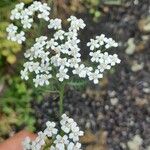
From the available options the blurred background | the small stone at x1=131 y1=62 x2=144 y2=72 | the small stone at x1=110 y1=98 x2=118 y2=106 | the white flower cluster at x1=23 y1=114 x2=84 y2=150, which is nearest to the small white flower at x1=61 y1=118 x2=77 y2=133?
the white flower cluster at x1=23 y1=114 x2=84 y2=150

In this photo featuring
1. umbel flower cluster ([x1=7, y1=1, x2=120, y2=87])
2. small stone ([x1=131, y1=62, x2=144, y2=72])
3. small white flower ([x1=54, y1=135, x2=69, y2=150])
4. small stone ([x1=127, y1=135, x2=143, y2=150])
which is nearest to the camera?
small white flower ([x1=54, y1=135, x2=69, y2=150])

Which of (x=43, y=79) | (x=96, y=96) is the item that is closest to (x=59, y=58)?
(x=43, y=79)

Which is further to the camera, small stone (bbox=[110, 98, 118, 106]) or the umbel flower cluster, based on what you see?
small stone (bbox=[110, 98, 118, 106])

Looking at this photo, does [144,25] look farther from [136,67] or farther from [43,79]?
[43,79]

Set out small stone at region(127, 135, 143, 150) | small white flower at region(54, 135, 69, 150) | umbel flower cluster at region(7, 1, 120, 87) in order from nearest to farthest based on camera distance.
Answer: small white flower at region(54, 135, 69, 150), umbel flower cluster at region(7, 1, 120, 87), small stone at region(127, 135, 143, 150)

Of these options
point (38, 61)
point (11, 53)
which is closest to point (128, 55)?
point (11, 53)

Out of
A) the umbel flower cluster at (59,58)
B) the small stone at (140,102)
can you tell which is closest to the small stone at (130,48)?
the small stone at (140,102)

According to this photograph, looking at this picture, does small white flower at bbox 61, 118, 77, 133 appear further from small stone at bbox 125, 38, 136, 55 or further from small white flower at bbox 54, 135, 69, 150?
small stone at bbox 125, 38, 136, 55

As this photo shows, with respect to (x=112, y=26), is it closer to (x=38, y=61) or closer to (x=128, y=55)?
(x=128, y=55)
